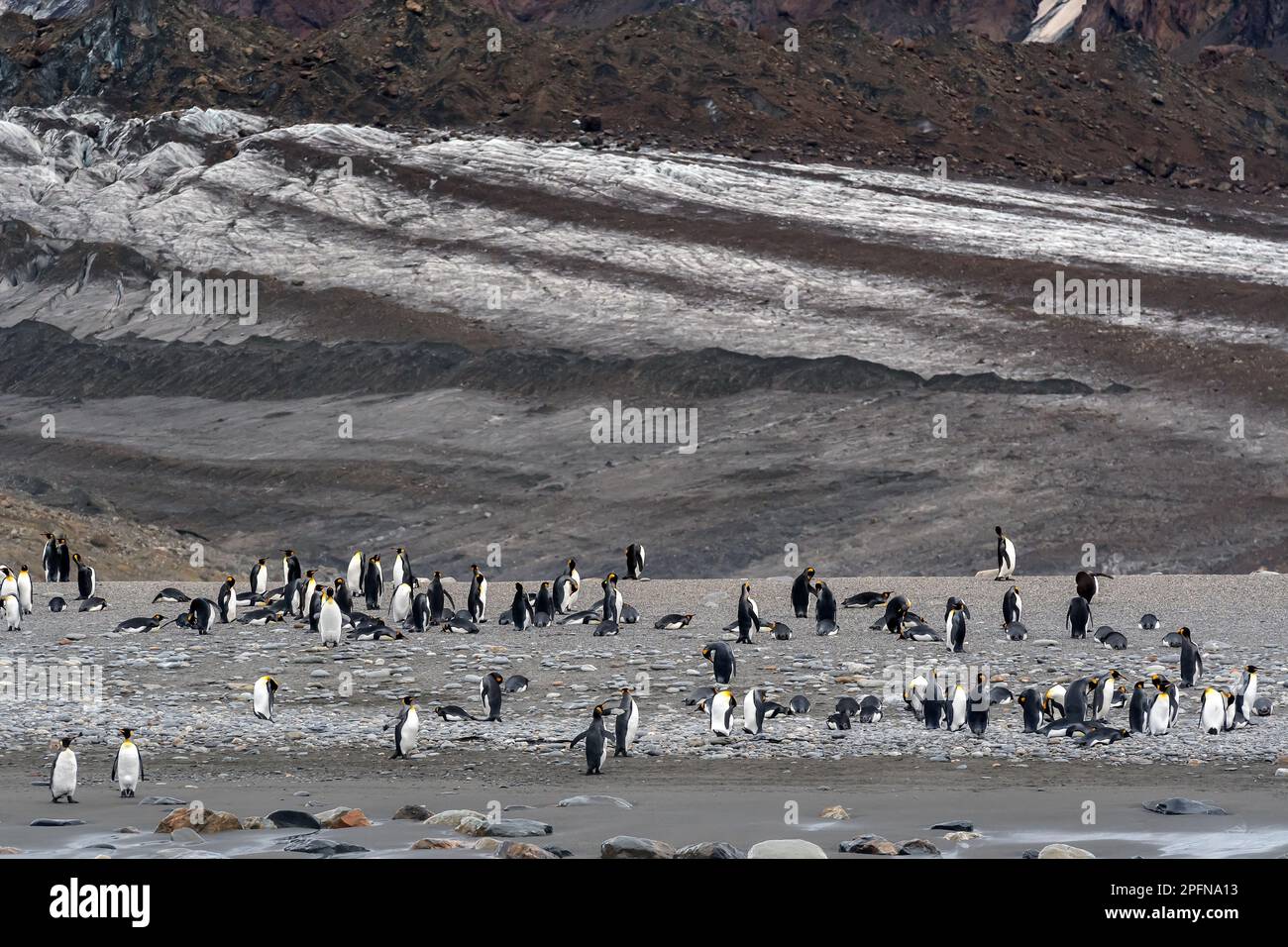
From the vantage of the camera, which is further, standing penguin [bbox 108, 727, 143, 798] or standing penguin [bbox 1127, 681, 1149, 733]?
standing penguin [bbox 1127, 681, 1149, 733]

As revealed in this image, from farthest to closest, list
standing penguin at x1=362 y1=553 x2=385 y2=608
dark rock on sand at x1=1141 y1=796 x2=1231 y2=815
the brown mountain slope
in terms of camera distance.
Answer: the brown mountain slope < standing penguin at x1=362 y1=553 x2=385 y2=608 < dark rock on sand at x1=1141 y1=796 x2=1231 y2=815

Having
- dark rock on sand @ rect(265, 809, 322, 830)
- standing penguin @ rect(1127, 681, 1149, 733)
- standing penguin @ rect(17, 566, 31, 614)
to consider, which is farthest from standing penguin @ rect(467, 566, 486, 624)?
dark rock on sand @ rect(265, 809, 322, 830)

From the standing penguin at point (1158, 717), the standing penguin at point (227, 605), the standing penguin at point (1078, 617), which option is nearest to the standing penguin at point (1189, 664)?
the standing penguin at point (1158, 717)

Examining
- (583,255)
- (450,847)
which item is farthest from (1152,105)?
(450,847)

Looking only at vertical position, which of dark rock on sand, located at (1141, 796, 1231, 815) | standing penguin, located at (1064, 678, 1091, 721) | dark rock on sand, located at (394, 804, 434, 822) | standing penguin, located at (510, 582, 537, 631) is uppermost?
standing penguin, located at (510, 582, 537, 631)

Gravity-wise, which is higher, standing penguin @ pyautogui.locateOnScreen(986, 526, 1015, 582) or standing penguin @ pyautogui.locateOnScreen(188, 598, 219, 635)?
standing penguin @ pyautogui.locateOnScreen(986, 526, 1015, 582)

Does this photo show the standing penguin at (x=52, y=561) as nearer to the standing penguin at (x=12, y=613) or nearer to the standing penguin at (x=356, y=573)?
the standing penguin at (x=356, y=573)

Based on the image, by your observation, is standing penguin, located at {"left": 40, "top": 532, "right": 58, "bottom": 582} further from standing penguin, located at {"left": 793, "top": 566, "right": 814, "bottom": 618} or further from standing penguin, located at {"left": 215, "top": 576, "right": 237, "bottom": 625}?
A: standing penguin, located at {"left": 793, "top": 566, "right": 814, "bottom": 618}

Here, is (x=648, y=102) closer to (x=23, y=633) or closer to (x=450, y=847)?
(x=23, y=633)
